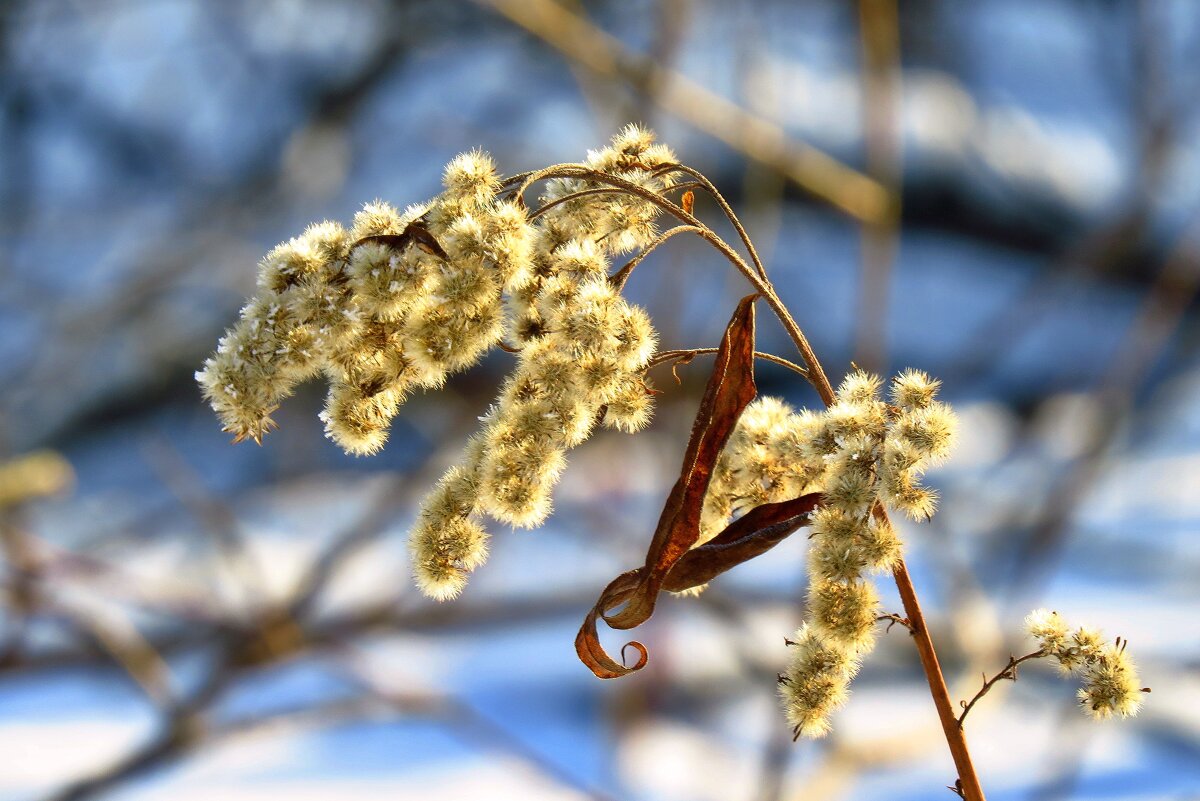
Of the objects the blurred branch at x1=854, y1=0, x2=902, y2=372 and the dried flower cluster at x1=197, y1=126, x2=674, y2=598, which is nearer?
the dried flower cluster at x1=197, y1=126, x2=674, y2=598

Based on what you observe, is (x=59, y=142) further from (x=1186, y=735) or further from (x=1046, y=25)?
(x=1186, y=735)

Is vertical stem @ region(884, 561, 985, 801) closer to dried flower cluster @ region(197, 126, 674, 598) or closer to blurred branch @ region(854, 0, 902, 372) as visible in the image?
dried flower cluster @ region(197, 126, 674, 598)

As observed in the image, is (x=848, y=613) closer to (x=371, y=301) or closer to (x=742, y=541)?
(x=742, y=541)

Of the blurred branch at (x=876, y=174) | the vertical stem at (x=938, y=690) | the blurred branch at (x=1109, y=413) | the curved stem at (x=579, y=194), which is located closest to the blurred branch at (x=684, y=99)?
the blurred branch at (x=876, y=174)

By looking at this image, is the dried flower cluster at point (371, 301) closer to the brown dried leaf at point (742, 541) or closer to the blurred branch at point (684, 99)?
the brown dried leaf at point (742, 541)

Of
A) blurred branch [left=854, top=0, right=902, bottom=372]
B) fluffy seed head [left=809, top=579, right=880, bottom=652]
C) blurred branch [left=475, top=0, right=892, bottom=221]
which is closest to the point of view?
fluffy seed head [left=809, top=579, right=880, bottom=652]

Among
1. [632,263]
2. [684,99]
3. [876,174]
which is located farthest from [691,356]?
[876,174]

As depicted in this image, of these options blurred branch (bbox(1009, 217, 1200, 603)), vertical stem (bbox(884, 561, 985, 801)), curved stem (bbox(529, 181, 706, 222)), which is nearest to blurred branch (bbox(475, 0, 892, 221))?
blurred branch (bbox(1009, 217, 1200, 603))

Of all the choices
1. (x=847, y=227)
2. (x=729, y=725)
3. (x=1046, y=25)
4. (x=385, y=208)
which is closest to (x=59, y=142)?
(x=847, y=227)
